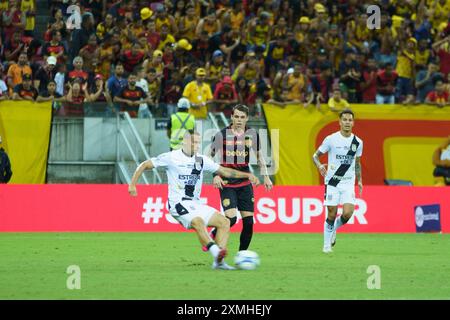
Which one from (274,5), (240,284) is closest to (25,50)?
(274,5)

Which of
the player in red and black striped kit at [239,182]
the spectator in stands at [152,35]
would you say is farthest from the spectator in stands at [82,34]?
the player in red and black striped kit at [239,182]

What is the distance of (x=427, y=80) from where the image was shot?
94.9 feet

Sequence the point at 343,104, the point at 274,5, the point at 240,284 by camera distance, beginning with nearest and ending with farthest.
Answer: the point at 240,284 < the point at 343,104 < the point at 274,5

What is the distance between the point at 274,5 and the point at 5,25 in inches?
307

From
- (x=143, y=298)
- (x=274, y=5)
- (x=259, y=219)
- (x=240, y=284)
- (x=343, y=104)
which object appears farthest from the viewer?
(x=274, y=5)

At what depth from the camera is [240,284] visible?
1245 centimetres

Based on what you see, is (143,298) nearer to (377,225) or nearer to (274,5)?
(377,225)

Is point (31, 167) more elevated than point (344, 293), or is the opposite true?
point (31, 167)

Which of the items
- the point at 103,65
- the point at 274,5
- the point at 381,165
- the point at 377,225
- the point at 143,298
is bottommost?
the point at 143,298

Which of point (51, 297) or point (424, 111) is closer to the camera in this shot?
point (51, 297)

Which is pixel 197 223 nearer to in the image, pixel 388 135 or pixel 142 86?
pixel 142 86

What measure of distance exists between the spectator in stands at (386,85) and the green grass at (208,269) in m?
7.07

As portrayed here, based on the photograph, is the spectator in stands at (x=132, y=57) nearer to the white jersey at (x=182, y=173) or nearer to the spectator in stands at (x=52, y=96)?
the spectator in stands at (x=52, y=96)

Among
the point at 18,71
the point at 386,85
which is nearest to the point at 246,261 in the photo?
the point at 18,71
